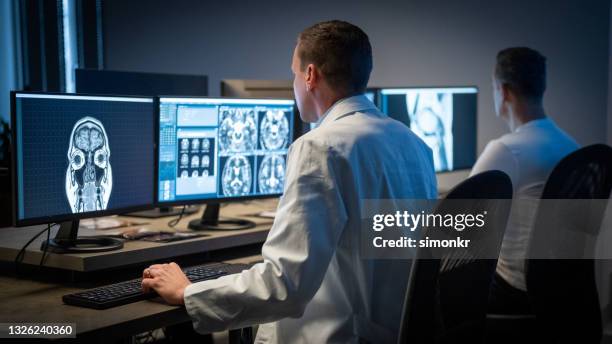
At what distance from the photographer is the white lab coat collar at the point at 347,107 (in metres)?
1.78

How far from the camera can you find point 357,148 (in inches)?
64.2

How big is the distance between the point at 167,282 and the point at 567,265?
4.11 feet

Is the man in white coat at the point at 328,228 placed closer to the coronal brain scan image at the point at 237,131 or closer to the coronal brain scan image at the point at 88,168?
the coronal brain scan image at the point at 88,168

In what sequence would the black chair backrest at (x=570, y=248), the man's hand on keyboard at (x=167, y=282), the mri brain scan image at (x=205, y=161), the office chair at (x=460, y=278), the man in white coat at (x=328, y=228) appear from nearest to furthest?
the office chair at (x=460, y=278)
the man in white coat at (x=328, y=228)
the man's hand on keyboard at (x=167, y=282)
the black chair backrest at (x=570, y=248)
the mri brain scan image at (x=205, y=161)

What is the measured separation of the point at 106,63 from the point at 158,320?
350 cm

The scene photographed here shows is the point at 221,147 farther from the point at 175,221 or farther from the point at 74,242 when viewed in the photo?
the point at 74,242

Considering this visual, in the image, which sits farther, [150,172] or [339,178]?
[150,172]

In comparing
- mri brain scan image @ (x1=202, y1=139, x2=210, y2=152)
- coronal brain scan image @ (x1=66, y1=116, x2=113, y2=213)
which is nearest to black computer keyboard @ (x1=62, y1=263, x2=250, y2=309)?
coronal brain scan image @ (x1=66, y1=116, x2=113, y2=213)

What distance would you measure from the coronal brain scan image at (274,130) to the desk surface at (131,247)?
0.93 ft

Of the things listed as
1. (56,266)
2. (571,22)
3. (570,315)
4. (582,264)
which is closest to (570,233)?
(582,264)

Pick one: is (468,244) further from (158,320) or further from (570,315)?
(570,315)

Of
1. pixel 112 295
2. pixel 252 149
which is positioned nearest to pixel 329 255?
pixel 112 295

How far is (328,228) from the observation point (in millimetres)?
1550

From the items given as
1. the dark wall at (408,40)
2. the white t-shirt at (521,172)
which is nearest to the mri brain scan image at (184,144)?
the white t-shirt at (521,172)
